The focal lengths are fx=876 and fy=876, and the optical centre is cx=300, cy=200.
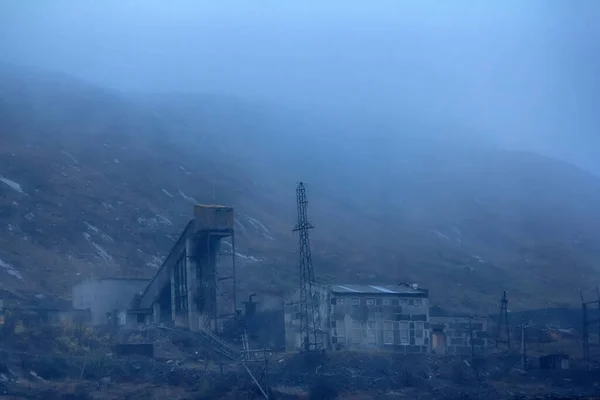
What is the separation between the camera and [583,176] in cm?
12475

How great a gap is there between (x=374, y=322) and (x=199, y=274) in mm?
8910

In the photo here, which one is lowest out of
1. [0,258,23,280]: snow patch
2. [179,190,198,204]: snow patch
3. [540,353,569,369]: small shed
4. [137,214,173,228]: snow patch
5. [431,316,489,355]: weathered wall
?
[540,353,569,369]: small shed

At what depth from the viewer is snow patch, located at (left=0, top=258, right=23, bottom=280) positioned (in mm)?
49006

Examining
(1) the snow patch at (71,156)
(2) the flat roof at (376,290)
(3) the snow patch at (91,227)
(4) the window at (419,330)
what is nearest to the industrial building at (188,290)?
(2) the flat roof at (376,290)

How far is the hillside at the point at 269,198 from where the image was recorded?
58.7 metres

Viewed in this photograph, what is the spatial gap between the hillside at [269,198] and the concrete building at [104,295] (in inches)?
147

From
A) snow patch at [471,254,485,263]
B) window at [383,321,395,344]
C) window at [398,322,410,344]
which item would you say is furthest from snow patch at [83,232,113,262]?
snow patch at [471,254,485,263]

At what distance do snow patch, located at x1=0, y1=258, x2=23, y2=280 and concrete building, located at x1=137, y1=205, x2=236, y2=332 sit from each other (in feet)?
32.8

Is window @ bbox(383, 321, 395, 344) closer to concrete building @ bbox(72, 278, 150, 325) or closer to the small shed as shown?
the small shed

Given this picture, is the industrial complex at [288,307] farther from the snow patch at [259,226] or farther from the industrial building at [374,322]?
the snow patch at [259,226]

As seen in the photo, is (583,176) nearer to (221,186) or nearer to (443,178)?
(443,178)

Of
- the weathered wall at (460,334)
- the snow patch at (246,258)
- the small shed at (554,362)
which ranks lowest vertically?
the small shed at (554,362)

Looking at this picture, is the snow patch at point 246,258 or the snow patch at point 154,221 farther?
the snow patch at point 154,221

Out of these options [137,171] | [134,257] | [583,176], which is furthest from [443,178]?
[134,257]
